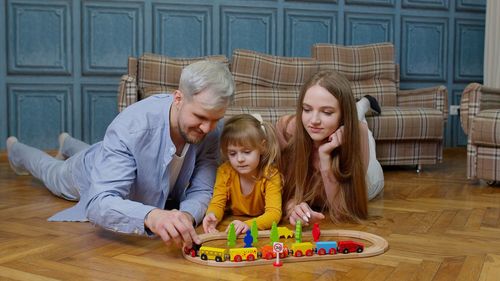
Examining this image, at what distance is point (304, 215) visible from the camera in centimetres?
201

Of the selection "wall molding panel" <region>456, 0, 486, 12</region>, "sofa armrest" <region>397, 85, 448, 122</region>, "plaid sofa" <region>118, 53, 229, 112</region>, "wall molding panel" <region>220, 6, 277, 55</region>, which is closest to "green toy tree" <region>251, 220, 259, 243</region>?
"plaid sofa" <region>118, 53, 229, 112</region>

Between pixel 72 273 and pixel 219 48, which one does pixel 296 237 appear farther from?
pixel 219 48

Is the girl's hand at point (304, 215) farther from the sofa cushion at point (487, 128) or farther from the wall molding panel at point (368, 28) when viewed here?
the wall molding panel at point (368, 28)

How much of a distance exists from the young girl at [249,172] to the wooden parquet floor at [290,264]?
270 millimetres

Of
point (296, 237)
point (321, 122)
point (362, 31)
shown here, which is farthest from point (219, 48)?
point (296, 237)

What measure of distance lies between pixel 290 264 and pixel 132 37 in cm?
309

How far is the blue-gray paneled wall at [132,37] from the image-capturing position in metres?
4.15

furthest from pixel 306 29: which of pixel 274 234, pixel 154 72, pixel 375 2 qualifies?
pixel 274 234

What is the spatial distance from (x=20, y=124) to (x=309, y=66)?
2.16 meters

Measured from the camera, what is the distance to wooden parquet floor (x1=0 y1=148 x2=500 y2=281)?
1536mm

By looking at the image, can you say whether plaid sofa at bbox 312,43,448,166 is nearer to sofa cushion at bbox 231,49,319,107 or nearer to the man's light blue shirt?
sofa cushion at bbox 231,49,319,107

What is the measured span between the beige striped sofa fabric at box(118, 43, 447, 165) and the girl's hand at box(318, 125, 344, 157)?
1350 mm

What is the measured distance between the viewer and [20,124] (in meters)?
4.18

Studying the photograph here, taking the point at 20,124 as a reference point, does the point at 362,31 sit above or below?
above
